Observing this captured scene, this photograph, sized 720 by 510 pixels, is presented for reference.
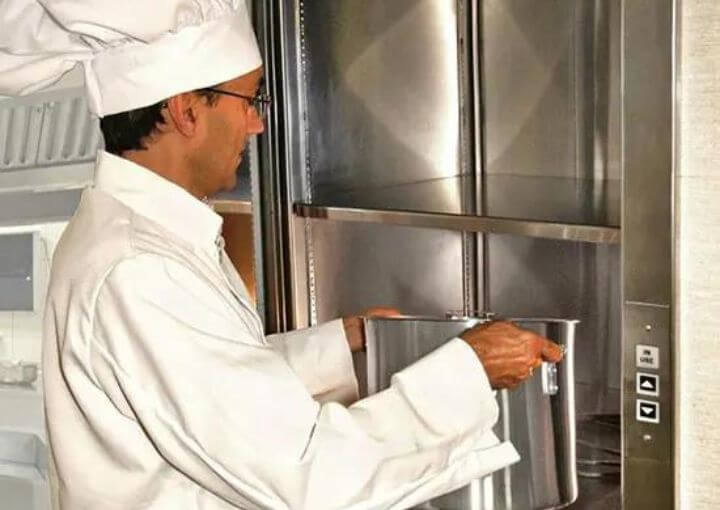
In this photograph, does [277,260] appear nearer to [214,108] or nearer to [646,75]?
[214,108]

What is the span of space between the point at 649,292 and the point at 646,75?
8.3 inches

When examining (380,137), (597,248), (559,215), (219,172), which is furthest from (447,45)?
(219,172)

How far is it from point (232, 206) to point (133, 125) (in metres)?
0.59

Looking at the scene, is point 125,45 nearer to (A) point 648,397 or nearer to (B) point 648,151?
(B) point 648,151

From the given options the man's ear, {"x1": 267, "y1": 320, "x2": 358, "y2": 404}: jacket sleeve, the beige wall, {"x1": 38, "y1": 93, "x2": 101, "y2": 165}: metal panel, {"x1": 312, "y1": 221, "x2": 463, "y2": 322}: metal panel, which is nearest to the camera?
the beige wall

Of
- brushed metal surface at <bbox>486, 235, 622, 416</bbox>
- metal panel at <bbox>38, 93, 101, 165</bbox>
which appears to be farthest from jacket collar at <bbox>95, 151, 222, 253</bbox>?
metal panel at <bbox>38, 93, 101, 165</bbox>

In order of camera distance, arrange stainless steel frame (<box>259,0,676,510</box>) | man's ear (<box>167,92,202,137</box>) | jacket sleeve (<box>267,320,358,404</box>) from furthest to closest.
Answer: stainless steel frame (<box>259,0,676,510</box>)
jacket sleeve (<box>267,320,358,404</box>)
man's ear (<box>167,92,202,137</box>)

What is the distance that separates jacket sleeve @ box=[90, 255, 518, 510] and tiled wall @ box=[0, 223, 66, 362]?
1.13 meters

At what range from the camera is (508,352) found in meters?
1.03

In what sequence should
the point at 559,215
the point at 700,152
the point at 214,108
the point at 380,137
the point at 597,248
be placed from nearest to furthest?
the point at 700,152, the point at 214,108, the point at 559,215, the point at 597,248, the point at 380,137

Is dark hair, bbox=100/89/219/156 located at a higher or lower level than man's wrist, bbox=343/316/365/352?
higher

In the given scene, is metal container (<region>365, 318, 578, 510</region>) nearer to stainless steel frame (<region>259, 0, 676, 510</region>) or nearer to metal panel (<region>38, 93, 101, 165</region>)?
stainless steel frame (<region>259, 0, 676, 510</region>)

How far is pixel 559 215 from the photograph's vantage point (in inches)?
49.5

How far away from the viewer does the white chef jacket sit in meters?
0.95
